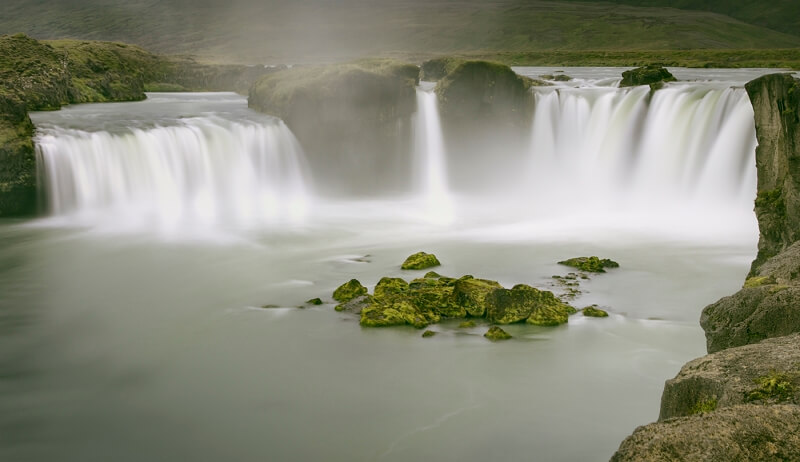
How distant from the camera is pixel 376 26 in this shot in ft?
525

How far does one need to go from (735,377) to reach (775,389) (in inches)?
14.0

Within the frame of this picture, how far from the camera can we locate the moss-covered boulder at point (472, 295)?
11359 mm

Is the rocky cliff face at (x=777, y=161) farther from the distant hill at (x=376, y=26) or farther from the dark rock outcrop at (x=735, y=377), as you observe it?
the distant hill at (x=376, y=26)

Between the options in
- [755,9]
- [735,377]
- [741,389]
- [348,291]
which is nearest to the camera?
[741,389]

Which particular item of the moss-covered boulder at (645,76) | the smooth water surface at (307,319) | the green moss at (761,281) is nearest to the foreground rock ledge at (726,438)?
the smooth water surface at (307,319)

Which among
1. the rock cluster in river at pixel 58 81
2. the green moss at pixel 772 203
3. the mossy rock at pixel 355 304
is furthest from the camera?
the rock cluster in river at pixel 58 81

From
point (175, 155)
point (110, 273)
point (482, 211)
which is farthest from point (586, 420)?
point (175, 155)

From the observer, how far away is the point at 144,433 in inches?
311

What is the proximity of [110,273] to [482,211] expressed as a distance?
1108 centimetres

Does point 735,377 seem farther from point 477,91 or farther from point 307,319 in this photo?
point 477,91

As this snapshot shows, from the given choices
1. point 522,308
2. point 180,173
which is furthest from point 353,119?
point 522,308

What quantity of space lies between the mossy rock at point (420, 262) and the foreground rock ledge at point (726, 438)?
35.1ft

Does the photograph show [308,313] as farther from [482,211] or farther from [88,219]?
[482,211]

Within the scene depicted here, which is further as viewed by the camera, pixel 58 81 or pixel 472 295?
pixel 58 81
